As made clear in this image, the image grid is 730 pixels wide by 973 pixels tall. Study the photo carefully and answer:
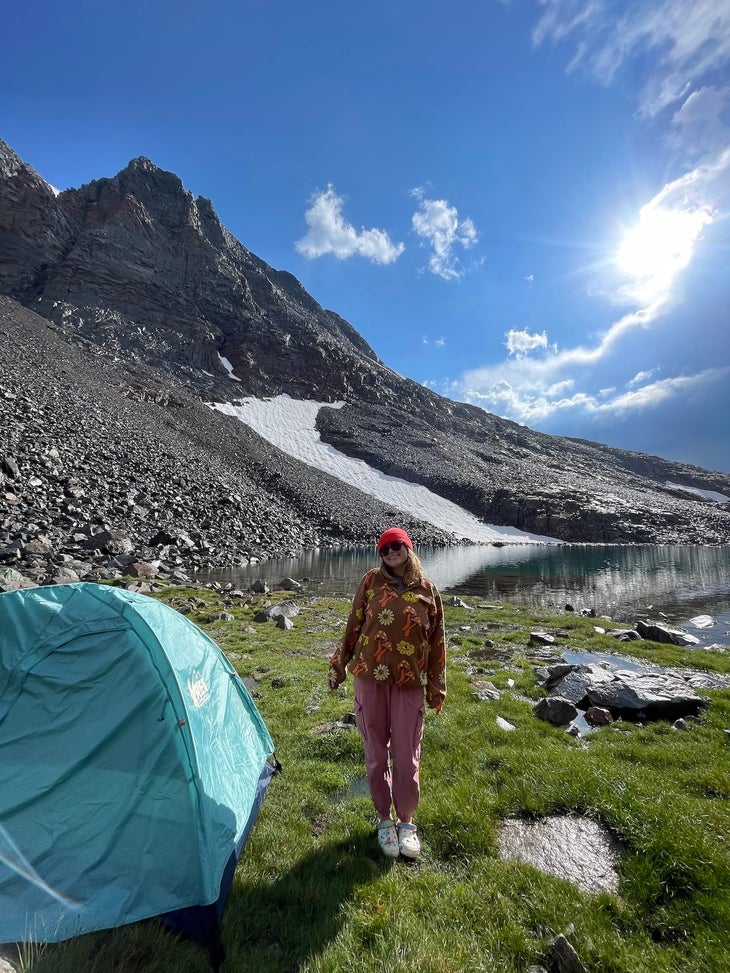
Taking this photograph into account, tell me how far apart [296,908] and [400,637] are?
2.19 meters

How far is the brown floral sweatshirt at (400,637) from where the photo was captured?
4.14 m

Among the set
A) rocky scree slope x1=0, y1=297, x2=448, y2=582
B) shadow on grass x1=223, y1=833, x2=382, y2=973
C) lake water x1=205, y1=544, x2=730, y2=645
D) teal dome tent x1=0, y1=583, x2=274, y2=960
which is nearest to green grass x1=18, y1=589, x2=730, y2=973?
shadow on grass x1=223, y1=833, x2=382, y2=973

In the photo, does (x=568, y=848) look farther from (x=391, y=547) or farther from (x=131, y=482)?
(x=131, y=482)

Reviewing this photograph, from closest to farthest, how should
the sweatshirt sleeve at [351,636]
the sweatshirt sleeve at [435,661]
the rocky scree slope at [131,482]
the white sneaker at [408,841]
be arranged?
1. the white sneaker at [408,841]
2. the sweatshirt sleeve at [435,661]
3. the sweatshirt sleeve at [351,636]
4. the rocky scree slope at [131,482]

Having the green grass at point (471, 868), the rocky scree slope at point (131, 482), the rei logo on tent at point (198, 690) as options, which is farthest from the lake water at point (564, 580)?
the rei logo on tent at point (198, 690)

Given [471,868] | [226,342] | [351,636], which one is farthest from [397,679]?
[226,342]

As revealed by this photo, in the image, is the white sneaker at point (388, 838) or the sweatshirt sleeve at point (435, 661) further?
the sweatshirt sleeve at point (435, 661)

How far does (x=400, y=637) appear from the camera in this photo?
13.6 feet

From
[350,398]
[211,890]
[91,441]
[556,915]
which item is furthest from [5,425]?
[350,398]

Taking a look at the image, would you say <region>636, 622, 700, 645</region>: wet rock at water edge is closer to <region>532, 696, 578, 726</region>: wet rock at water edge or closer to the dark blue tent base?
<region>532, 696, 578, 726</region>: wet rock at water edge

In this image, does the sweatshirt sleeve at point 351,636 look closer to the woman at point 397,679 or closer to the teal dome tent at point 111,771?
the woman at point 397,679

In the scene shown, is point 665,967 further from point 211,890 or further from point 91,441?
point 91,441

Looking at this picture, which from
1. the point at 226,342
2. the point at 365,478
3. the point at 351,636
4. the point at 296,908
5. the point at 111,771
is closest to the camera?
the point at 296,908

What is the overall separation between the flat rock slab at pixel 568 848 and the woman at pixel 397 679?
1026mm
